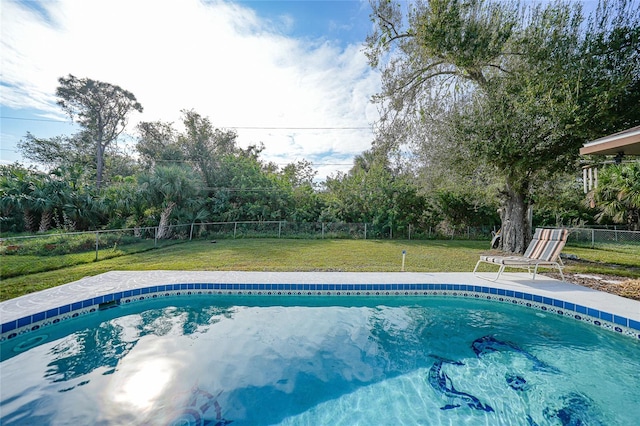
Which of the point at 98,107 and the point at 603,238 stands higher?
the point at 98,107

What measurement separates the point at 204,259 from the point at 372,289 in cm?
513

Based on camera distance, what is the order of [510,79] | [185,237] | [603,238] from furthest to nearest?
[603,238] → [185,237] → [510,79]

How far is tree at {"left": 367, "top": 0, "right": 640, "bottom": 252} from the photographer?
6.85m

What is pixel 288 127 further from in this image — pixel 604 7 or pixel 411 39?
pixel 604 7

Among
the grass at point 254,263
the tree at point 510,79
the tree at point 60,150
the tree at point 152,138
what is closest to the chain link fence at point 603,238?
the grass at point 254,263

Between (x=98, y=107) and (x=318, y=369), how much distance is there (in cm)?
3137

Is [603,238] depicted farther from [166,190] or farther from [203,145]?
[203,145]

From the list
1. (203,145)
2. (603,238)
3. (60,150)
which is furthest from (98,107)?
(603,238)

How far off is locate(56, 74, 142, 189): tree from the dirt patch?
106ft

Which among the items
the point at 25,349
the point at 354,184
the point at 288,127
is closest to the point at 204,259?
the point at 25,349

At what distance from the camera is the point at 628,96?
6906 millimetres

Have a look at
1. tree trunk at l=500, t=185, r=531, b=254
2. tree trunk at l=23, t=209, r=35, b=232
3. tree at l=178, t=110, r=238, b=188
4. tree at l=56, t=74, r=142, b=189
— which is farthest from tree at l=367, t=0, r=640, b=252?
tree at l=56, t=74, r=142, b=189

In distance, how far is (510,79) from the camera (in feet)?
27.1

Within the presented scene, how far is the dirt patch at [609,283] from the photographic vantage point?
5258 millimetres
